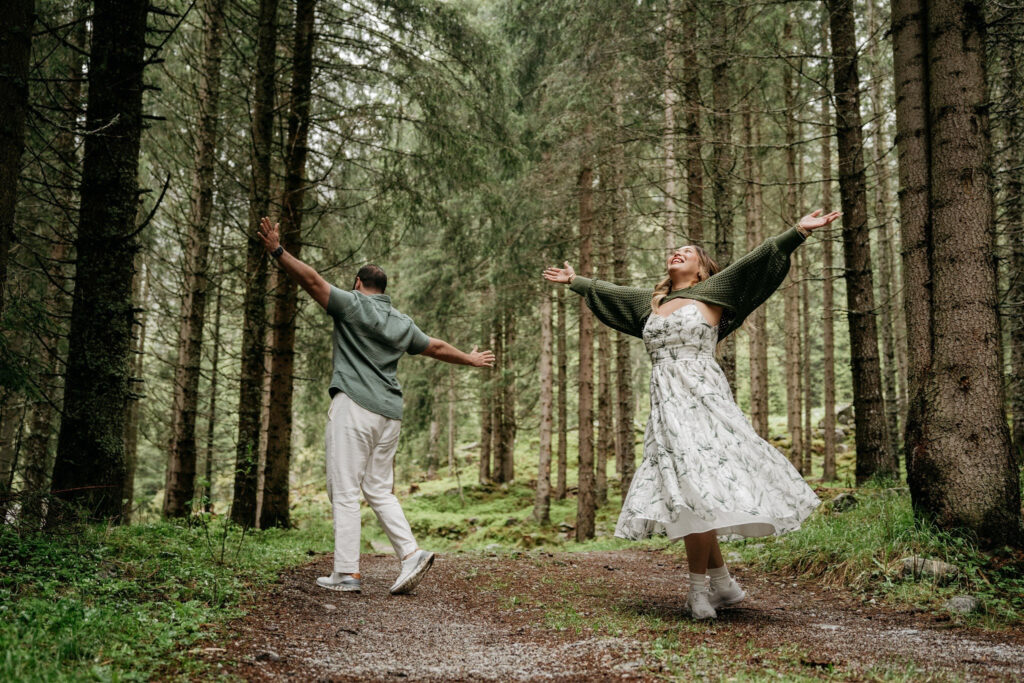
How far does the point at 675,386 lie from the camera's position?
4.44 metres

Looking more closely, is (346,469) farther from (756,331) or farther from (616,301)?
(756,331)

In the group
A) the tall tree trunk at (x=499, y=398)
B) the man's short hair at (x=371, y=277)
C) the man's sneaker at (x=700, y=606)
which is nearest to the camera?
the man's sneaker at (x=700, y=606)

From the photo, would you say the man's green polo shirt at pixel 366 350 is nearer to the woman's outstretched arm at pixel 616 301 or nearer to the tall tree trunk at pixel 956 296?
the woman's outstretched arm at pixel 616 301

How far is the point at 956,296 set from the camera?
16.7ft

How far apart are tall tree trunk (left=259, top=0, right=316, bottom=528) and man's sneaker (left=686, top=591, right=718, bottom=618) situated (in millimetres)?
6125

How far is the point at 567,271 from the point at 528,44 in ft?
30.6

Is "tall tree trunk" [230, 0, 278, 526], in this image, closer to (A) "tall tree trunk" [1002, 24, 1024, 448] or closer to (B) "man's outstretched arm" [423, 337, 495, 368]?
(B) "man's outstretched arm" [423, 337, 495, 368]

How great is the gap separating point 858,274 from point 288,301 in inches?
289

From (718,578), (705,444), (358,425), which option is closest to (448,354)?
(358,425)

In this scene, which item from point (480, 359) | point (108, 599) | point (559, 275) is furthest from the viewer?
point (480, 359)

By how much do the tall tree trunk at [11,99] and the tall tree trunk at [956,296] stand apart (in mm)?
6152

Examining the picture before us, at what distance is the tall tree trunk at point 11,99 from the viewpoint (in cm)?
323

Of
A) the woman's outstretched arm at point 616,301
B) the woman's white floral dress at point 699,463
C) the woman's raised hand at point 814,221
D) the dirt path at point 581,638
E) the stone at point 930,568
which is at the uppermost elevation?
the woman's raised hand at point 814,221

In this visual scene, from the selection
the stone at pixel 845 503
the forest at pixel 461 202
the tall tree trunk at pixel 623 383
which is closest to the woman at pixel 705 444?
the forest at pixel 461 202
